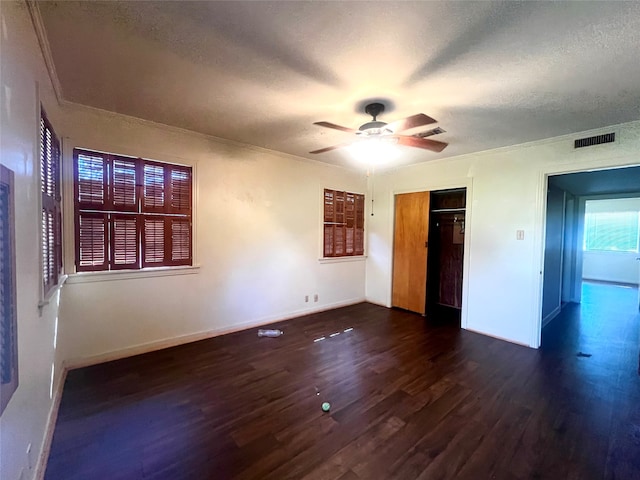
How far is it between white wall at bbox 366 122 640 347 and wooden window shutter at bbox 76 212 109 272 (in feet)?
14.2

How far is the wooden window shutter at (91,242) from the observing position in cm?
282

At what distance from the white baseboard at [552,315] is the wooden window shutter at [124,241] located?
18.1 ft

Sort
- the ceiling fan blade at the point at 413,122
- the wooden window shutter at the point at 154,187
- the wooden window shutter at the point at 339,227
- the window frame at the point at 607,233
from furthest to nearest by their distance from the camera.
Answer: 1. the window frame at the point at 607,233
2. the wooden window shutter at the point at 339,227
3. the wooden window shutter at the point at 154,187
4. the ceiling fan blade at the point at 413,122

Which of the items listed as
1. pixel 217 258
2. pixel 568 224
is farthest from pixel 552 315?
pixel 217 258

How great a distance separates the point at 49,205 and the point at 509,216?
472 cm

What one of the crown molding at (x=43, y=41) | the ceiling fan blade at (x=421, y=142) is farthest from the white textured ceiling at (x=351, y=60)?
the ceiling fan blade at (x=421, y=142)

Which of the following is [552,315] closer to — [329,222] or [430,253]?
[430,253]

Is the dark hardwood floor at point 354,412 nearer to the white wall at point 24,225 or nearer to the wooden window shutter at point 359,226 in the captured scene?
the white wall at point 24,225

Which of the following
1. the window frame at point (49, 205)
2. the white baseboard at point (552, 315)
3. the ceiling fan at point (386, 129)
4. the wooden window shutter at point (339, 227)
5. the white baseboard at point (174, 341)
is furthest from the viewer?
the wooden window shutter at point (339, 227)

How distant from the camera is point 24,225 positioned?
1413mm

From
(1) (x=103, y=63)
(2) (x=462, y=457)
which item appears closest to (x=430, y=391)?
(2) (x=462, y=457)

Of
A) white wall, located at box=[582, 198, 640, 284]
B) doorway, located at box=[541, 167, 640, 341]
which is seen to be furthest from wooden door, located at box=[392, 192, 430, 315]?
white wall, located at box=[582, 198, 640, 284]

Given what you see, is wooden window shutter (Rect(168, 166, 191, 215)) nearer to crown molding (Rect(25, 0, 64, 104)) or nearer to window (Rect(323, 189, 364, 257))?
crown molding (Rect(25, 0, 64, 104))

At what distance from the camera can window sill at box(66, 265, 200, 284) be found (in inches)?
111
